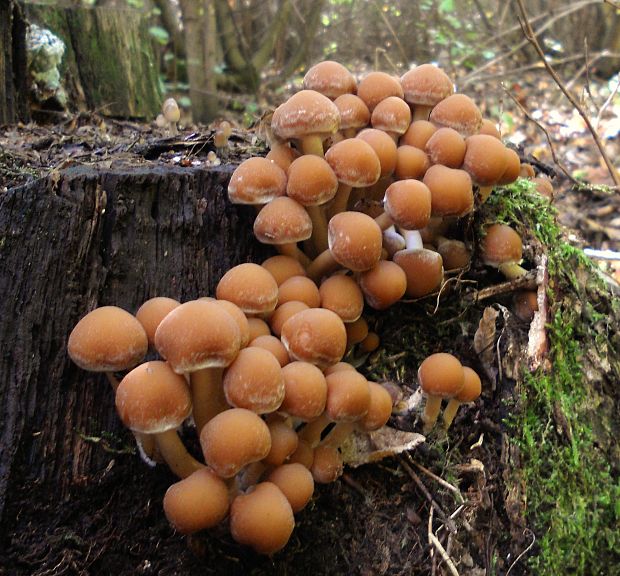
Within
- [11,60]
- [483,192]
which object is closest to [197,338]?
[483,192]

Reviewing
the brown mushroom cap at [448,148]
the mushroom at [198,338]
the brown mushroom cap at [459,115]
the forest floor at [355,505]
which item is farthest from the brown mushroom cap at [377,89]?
the mushroom at [198,338]

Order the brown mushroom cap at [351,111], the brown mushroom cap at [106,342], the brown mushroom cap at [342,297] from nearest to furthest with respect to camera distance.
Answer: the brown mushroom cap at [106,342], the brown mushroom cap at [342,297], the brown mushroom cap at [351,111]

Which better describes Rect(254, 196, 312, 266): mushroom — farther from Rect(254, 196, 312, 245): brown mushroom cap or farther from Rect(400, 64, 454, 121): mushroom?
Rect(400, 64, 454, 121): mushroom

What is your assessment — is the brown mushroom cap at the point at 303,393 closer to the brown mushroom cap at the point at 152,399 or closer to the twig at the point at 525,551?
the brown mushroom cap at the point at 152,399

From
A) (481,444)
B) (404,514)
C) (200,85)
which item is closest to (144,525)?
(404,514)

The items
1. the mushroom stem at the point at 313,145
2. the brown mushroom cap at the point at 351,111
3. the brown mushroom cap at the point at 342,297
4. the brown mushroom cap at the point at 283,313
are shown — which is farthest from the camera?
the brown mushroom cap at the point at 351,111

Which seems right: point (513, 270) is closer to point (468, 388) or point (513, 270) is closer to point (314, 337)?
point (468, 388)

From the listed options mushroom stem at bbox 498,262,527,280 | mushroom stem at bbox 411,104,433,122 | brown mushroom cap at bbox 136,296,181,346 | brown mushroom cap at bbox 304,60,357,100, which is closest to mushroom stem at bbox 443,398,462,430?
mushroom stem at bbox 498,262,527,280
